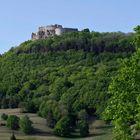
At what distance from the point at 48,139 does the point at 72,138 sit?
47.2ft

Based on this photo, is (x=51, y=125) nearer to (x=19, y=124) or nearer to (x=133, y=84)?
(x=19, y=124)

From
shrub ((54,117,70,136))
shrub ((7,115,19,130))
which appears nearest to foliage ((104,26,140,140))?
shrub ((54,117,70,136))

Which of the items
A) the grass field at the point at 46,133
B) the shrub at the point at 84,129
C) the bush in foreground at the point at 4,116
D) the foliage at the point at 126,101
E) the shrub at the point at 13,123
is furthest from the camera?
the bush in foreground at the point at 4,116

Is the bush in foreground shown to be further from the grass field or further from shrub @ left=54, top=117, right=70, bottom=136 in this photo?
shrub @ left=54, top=117, right=70, bottom=136

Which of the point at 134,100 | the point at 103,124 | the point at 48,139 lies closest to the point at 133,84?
the point at 134,100

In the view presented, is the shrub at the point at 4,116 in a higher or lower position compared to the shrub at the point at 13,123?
higher

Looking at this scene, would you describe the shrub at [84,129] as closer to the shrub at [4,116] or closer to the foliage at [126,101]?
the shrub at [4,116]

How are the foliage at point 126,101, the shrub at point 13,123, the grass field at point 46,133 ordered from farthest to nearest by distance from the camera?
the shrub at point 13,123, the grass field at point 46,133, the foliage at point 126,101

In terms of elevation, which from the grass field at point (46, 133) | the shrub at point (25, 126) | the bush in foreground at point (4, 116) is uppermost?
the bush in foreground at point (4, 116)

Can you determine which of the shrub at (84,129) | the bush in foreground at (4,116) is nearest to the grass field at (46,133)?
the shrub at (84,129)

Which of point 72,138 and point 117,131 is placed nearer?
point 117,131

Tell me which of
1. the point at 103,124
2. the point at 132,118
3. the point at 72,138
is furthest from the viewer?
the point at 103,124

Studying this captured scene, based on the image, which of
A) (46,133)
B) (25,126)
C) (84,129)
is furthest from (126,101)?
(84,129)

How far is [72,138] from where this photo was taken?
180000 mm
